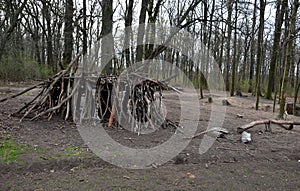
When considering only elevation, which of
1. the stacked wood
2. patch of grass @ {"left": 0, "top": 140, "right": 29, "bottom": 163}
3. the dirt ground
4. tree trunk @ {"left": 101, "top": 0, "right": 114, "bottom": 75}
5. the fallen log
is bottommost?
the dirt ground

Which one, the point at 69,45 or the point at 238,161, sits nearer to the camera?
the point at 238,161

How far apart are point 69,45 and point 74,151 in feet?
19.7

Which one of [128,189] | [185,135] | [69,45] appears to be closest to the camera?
[128,189]

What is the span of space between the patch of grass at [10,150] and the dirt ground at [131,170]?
0.11ft

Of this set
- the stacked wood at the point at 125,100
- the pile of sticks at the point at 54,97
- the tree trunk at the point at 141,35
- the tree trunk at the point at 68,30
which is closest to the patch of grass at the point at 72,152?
the stacked wood at the point at 125,100

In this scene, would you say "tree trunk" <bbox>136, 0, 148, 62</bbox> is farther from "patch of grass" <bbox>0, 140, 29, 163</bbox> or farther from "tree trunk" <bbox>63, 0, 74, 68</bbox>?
"patch of grass" <bbox>0, 140, 29, 163</bbox>

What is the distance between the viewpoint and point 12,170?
8.87 feet

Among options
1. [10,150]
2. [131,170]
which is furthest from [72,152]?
[131,170]

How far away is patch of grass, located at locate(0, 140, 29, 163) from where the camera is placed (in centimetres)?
291

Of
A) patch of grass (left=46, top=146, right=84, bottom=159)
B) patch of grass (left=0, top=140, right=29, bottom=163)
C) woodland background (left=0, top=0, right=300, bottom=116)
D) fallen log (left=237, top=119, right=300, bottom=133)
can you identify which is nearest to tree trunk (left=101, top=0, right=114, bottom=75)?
woodland background (left=0, top=0, right=300, bottom=116)

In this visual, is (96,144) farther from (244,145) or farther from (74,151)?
(244,145)

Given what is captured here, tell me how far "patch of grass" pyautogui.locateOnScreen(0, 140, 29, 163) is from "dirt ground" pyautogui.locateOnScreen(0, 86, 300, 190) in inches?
1.3

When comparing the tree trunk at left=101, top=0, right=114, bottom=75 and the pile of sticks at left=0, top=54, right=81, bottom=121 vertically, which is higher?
Result: the tree trunk at left=101, top=0, right=114, bottom=75

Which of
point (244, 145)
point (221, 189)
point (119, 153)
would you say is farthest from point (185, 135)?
point (221, 189)
